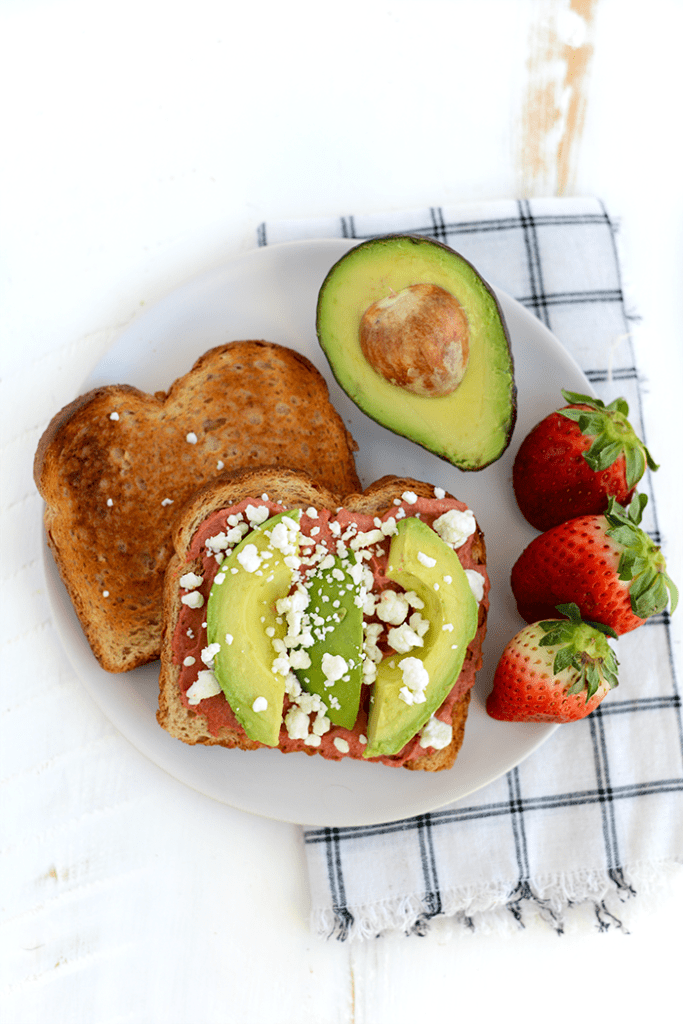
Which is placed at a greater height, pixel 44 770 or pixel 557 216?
pixel 557 216

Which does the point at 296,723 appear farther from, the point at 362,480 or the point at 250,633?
the point at 362,480

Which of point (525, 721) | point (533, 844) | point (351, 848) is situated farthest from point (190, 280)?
point (533, 844)

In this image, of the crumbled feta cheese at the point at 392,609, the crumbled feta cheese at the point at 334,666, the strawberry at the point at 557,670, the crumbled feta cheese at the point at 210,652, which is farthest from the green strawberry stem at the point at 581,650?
the crumbled feta cheese at the point at 210,652

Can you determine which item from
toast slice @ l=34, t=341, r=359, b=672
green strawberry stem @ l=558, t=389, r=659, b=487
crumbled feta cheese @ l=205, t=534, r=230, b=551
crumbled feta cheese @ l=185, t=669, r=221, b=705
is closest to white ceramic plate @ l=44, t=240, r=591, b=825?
toast slice @ l=34, t=341, r=359, b=672

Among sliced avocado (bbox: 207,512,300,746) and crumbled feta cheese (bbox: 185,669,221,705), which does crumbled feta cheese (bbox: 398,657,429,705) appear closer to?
sliced avocado (bbox: 207,512,300,746)

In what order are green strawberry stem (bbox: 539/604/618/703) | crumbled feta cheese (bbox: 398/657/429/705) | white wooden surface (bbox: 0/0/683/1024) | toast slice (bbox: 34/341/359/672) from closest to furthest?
crumbled feta cheese (bbox: 398/657/429/705) → green strawberry stem (bbox: 539/604/618/703) → toast slice (bbox: 34/341/359/672) → white wooden surface (bbox: 0/0/683/1024)

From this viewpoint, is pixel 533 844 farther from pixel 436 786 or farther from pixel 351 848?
pixel 351 848

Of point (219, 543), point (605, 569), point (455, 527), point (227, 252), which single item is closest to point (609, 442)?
point (605, 569)
